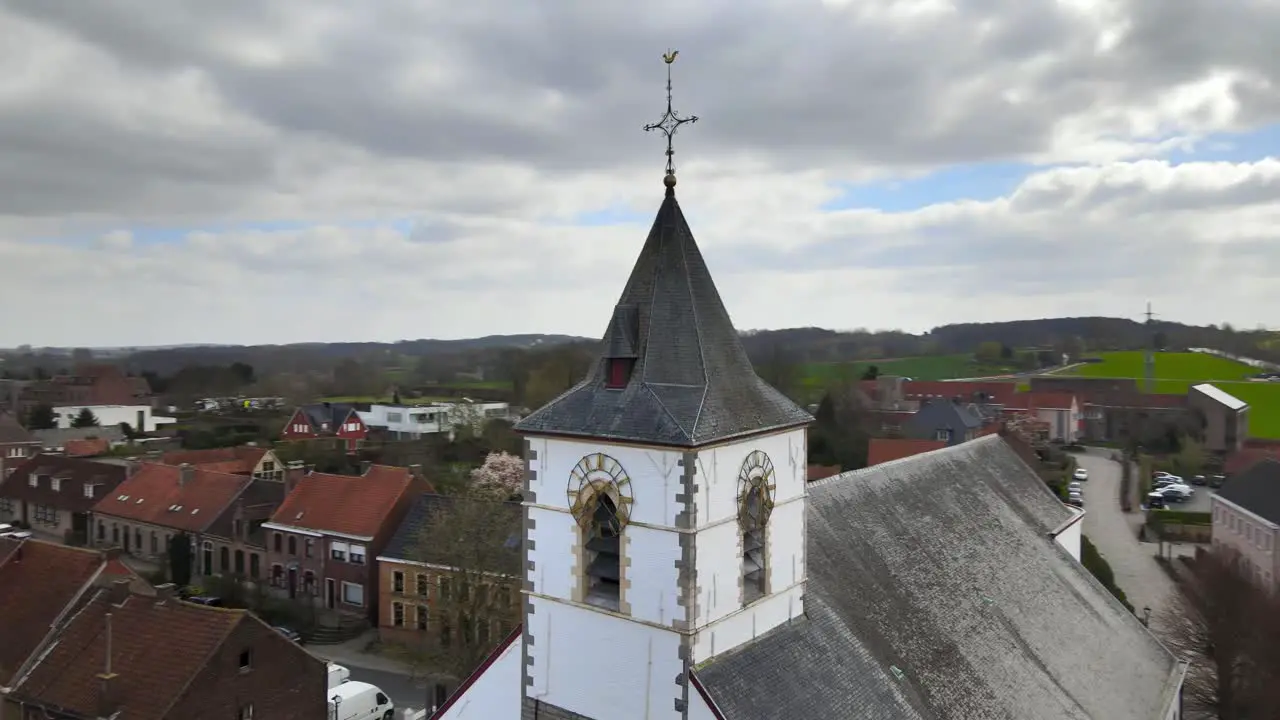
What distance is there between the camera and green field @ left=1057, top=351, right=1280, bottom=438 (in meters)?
65.7

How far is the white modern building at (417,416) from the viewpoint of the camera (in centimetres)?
6661

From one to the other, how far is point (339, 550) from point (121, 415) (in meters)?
64.2

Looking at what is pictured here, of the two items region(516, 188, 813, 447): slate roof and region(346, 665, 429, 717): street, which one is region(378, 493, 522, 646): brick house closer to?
region(346, 665, 429, 717): street

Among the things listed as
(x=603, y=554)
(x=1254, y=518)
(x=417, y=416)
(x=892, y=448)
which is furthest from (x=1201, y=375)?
(x=603, y=554)

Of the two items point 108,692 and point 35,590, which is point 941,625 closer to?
point 108,692

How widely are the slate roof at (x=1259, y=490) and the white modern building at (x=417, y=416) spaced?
145ft

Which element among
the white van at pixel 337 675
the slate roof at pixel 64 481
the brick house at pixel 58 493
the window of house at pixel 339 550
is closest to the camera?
the white van at pixel 337 675

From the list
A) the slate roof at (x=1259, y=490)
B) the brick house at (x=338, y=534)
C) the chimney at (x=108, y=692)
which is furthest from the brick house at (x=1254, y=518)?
the chimney at (x=108, y=692)

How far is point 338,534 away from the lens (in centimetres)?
3519

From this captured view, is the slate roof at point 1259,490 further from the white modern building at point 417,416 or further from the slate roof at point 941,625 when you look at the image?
the white modern building at point 417,416

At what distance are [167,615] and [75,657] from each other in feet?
8.87

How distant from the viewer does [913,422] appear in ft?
210

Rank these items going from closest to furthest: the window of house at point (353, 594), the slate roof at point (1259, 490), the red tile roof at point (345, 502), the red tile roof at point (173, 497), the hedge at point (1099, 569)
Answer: the hedge at point (1099, 569), the window of house at point (353, 594), the red tile roof at point (345, 502), the slate roof at point (1259, 490), the red tile roof at point (173, 497)

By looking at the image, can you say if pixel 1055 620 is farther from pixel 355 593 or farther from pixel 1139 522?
pixel 1139 522
